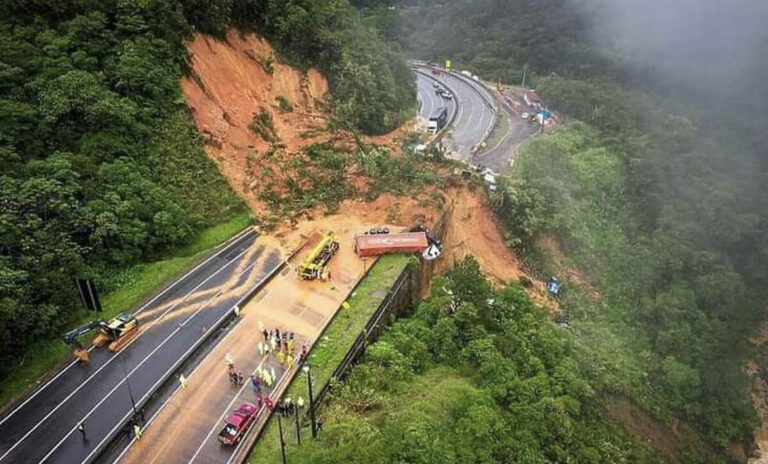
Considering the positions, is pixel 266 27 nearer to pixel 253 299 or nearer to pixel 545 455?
pixel 253 299

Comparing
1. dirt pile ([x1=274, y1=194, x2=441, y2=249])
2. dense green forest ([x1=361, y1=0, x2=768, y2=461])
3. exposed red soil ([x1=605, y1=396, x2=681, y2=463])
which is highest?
dirt pile ([x1=274, y1=194, x2=441, y2=249])

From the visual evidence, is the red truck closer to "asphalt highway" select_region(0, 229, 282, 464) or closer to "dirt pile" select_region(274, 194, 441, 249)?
"asphalt highway" select_region(0, 229, 282, 464)

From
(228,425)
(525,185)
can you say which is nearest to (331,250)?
(228,425)

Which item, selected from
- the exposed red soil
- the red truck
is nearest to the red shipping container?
the red truck

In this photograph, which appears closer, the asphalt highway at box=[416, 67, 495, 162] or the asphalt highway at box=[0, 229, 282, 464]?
the asphalt highway at box=[0, 229, 282, 464]

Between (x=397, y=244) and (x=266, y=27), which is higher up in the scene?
(x=266, y=27)
